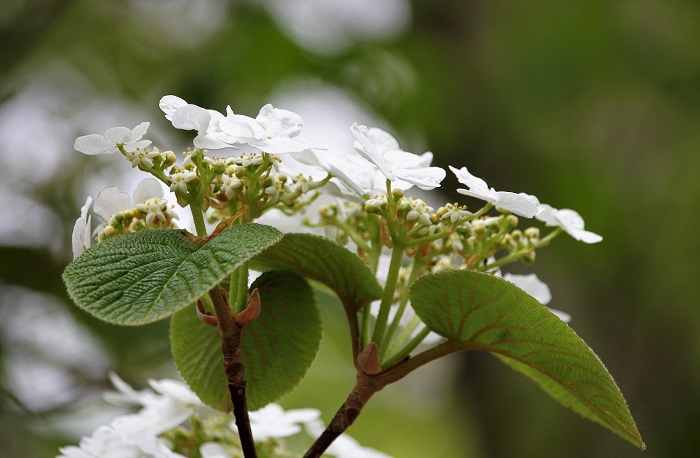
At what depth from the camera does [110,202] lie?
0.47 metres

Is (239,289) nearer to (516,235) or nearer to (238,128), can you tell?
(238,128)

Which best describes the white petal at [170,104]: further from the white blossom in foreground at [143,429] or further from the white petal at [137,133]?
the white blossom in foreground at [143,429]

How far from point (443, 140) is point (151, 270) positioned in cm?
169

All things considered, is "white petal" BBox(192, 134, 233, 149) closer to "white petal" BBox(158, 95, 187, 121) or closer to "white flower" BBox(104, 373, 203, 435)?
"white petal" BBox(158, 95, 187, 121)

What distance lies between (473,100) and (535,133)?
24 centimetres

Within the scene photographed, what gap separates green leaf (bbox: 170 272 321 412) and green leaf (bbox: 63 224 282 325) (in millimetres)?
105

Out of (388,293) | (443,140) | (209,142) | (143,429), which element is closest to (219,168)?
(209,142)

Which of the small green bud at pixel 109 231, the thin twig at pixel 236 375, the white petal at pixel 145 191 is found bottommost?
the thin twig at pixel 236 375

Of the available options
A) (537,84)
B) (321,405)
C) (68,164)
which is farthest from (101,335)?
(537,84)

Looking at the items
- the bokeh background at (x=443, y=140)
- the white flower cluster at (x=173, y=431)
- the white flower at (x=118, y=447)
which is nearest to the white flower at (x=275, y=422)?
the white flower cluster at (x=173, y=431)

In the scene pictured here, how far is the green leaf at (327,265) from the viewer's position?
44 cm

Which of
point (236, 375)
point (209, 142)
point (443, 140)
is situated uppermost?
point (209, 142)

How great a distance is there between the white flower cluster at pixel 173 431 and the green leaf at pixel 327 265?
126 millimetres

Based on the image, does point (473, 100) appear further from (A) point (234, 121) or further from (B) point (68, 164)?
(A) point (234, 121)
